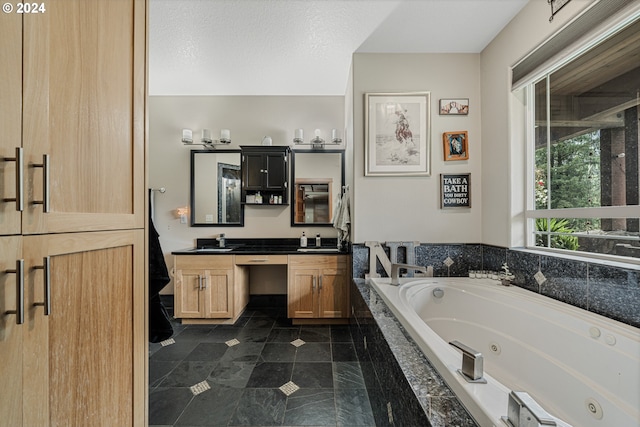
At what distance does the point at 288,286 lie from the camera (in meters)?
2.51

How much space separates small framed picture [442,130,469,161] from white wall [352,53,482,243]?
5 cm

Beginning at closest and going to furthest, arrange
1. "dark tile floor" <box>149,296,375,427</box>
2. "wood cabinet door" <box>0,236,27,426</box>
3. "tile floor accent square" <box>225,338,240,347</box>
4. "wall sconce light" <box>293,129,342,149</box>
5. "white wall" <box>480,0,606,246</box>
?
"wood cabinet door" <box>0,236,27,426</box> → "dark tile floor" <box>149,296,375,427</box> → "white wall" <box>480,0,606,246</box> → "tile floor accent square" <box>225,338,240,347</box> → "wall sconce light" <box>293,129,342,149</box>

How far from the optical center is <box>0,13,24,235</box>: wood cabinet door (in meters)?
0.57

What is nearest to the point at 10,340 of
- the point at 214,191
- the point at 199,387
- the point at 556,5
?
the point at 199,387

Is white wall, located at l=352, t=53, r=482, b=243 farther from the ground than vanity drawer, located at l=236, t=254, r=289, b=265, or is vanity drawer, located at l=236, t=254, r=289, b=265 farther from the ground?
white wall, located at l=352, t=53, r=482, b=243

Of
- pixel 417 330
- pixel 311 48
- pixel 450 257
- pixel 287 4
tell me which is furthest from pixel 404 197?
pixel 287 4

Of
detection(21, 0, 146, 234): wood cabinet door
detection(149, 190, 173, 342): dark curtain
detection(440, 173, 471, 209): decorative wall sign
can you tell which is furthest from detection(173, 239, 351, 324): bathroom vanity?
detection(21, 0, 146, 234): wood cabinet door

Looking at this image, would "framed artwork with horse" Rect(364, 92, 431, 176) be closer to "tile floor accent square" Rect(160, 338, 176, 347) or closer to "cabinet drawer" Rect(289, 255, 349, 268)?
"cabinet drawer" Rect(289, 255, 349, 268)

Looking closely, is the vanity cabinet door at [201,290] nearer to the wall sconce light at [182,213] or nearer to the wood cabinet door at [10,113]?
the wall sconce light at [182,213]

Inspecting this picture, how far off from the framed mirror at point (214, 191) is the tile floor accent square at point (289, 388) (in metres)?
1.95

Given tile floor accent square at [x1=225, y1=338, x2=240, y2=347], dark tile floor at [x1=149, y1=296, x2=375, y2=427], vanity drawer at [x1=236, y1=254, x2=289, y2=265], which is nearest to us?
dark tile floor at [x1=149, y1=296, x2=375, y2=427]

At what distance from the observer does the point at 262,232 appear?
3.14 metres

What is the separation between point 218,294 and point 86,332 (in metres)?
1.90

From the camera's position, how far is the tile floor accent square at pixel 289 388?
1.57 m
